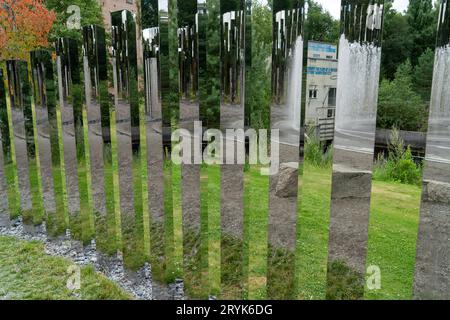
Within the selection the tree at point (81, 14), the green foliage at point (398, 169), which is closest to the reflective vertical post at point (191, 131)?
the green foliage at point (398, 169)

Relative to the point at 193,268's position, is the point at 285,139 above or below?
above

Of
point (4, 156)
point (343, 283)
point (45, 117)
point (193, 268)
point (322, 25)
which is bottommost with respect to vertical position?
point (193, 268)

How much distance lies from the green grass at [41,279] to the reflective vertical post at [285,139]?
1.01 meters

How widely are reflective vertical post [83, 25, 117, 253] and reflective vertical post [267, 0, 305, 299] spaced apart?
123 cm

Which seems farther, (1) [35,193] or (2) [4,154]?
(2) [4,154]

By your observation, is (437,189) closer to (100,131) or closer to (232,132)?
(232,132)

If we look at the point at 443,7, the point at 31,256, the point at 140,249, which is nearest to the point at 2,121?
the point at 31,256

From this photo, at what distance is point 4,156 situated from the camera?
3643mm

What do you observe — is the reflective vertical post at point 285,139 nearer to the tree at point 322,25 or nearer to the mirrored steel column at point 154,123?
the tree at point 322,25

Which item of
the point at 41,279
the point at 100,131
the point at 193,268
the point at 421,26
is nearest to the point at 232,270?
the point at 193,268

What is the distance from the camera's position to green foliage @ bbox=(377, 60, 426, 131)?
72.7 inches

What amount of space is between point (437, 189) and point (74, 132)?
245cm
